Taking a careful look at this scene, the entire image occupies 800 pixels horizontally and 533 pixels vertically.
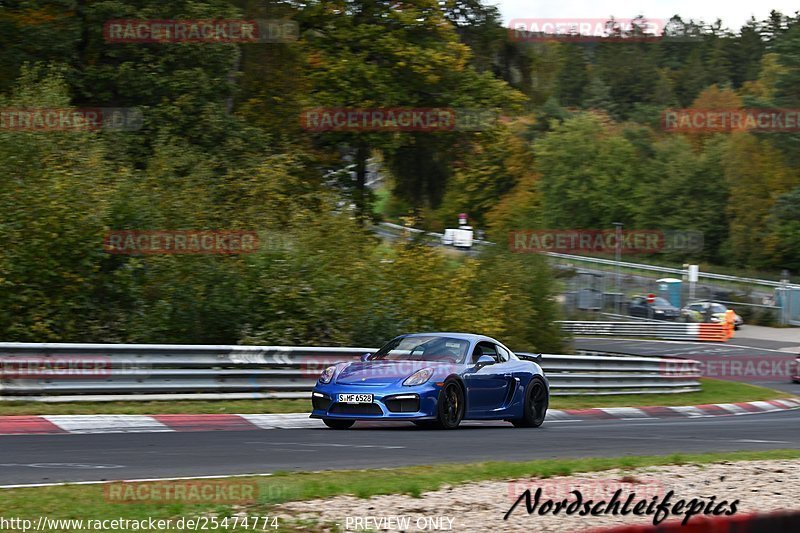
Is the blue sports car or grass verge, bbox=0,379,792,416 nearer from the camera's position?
the blue sports car

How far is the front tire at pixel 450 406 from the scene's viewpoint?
13.9 metres

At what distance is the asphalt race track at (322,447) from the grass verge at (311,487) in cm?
60

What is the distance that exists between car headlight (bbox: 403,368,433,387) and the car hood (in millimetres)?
64

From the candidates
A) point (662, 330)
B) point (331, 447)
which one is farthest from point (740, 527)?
point (662, 330)

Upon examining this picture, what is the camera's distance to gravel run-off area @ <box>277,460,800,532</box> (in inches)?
264

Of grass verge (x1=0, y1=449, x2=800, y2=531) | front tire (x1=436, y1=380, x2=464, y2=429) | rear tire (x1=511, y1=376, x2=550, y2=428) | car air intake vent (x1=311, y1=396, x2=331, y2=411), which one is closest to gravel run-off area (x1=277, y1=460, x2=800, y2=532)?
grass verge (x1=0, y1=449, x2=800, y2=531)

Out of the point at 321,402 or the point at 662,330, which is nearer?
the point at 321,402

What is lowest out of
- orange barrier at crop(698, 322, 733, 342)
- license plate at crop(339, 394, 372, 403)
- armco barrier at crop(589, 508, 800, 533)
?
orange barrier at crop(698, 322, 733, 342)

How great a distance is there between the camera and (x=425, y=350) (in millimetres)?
14875

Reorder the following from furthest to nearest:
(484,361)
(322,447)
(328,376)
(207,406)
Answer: (207,406) → (484,361) → (328,376) → (322,447)

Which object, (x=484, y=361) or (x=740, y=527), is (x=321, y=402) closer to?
(x=484, y=361)

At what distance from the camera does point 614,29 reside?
13938 cm

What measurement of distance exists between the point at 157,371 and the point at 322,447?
562cm

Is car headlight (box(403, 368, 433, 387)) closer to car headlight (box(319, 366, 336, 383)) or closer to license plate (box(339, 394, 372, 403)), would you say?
license plate (box(339, 394, 372, 403))
